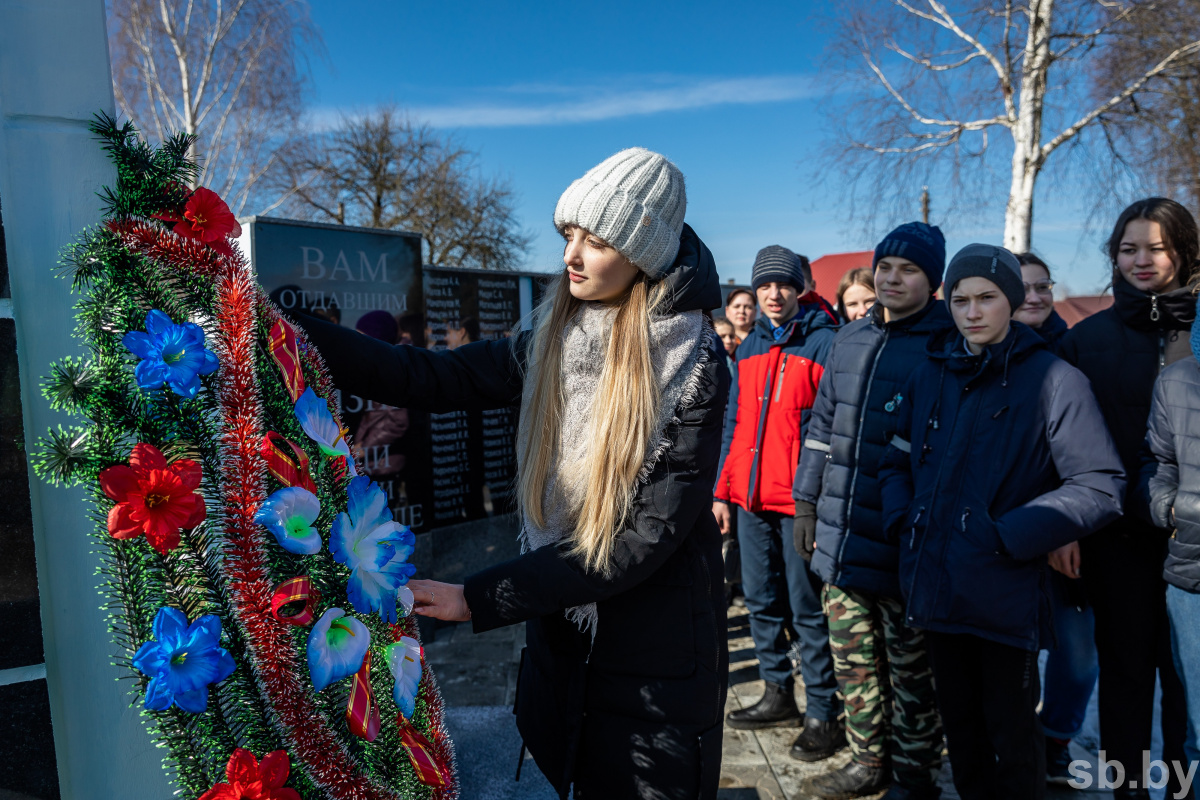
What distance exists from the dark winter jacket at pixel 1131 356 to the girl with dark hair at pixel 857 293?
1.67 meters

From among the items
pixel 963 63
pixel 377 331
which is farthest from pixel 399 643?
pixel 963 63

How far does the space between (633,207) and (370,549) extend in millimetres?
878

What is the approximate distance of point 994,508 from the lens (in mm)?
2332

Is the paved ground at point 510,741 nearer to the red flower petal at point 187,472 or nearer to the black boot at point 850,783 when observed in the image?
the black boot at point 850,783

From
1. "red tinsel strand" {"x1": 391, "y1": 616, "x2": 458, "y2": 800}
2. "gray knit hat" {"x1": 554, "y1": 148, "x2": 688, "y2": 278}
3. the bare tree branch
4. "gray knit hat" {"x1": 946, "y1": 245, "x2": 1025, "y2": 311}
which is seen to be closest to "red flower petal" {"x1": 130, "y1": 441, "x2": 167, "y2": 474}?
"red tinsel strand" {"x1": 391, "y1": 616, "x2": 458, "y2": 800}

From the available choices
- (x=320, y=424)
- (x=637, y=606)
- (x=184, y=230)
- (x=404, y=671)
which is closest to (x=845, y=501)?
(x=637, y=606)

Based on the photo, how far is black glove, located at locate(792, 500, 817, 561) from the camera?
10.2 ft

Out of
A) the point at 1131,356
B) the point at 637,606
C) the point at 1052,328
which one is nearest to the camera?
the point at 637,606

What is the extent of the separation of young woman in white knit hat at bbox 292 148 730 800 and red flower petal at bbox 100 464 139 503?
0.67 meters

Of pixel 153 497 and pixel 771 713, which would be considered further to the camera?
pixel 771 713

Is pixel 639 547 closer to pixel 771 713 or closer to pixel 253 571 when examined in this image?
pixel 253 571

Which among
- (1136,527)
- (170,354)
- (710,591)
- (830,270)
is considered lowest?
(1136,527)

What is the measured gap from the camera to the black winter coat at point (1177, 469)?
2.18m

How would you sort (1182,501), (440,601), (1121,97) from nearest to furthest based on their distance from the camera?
1. (440,601)
2. (1182,501)
3. (1121,97)
